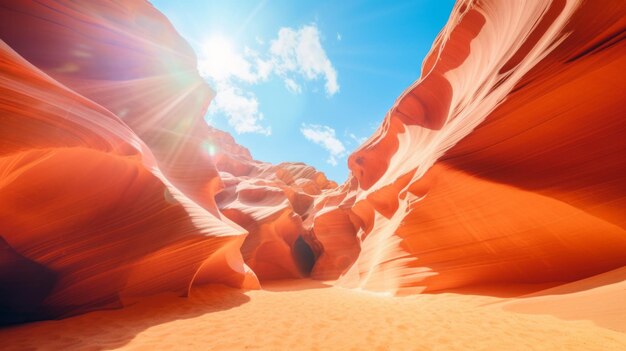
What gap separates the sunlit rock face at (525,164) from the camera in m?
5.12

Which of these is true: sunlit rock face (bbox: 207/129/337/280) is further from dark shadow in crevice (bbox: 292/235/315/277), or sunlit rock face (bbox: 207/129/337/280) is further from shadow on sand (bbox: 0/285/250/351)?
shadow on sand (bbox: 0/285/250/351)

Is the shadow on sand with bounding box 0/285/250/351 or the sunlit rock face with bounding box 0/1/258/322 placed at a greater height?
the sunlit rock face with bounding box 0/1/258/322

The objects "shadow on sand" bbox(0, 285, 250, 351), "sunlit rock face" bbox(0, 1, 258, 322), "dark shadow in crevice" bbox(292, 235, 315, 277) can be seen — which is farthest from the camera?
"dark shadow in crevice" bbox(292, 235, 315, 277)

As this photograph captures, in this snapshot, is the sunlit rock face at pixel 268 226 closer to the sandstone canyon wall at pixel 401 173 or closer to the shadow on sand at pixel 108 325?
the sandstone canyon wall at pixel 401 173

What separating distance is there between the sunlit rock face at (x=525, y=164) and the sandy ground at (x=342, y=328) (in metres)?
1.27

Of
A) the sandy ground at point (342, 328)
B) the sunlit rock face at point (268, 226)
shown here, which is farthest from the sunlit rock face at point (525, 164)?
the sunlit rock face at point (268, 226)

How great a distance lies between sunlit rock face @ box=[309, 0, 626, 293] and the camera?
5.12 m

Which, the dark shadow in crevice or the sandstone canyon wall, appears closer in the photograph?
the sandstone canyon wall

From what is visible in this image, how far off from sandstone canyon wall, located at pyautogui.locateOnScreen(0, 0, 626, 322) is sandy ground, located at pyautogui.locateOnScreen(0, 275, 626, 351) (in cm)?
→ 125

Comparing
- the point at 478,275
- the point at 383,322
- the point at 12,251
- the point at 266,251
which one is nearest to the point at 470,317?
the point at 383,322

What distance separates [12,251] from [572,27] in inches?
538

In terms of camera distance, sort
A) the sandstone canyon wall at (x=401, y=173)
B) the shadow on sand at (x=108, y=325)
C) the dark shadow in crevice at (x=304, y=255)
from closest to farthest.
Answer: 1. the shadow on sand at (x=108, y=325)
2. the sandstone canyon wall at (x=401, y=173)
3. the dark shadow in crevice at (x=304, y=255)

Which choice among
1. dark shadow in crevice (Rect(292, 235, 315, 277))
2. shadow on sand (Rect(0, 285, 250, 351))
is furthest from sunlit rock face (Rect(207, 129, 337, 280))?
shadow on sand (Rect(0, 285, 250, 351))

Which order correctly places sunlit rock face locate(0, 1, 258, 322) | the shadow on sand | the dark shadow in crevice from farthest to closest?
1. the dark shadow in crevice
2. sunlit rock face locate(0, 1, 258, 322)
3. the shadow on sand
